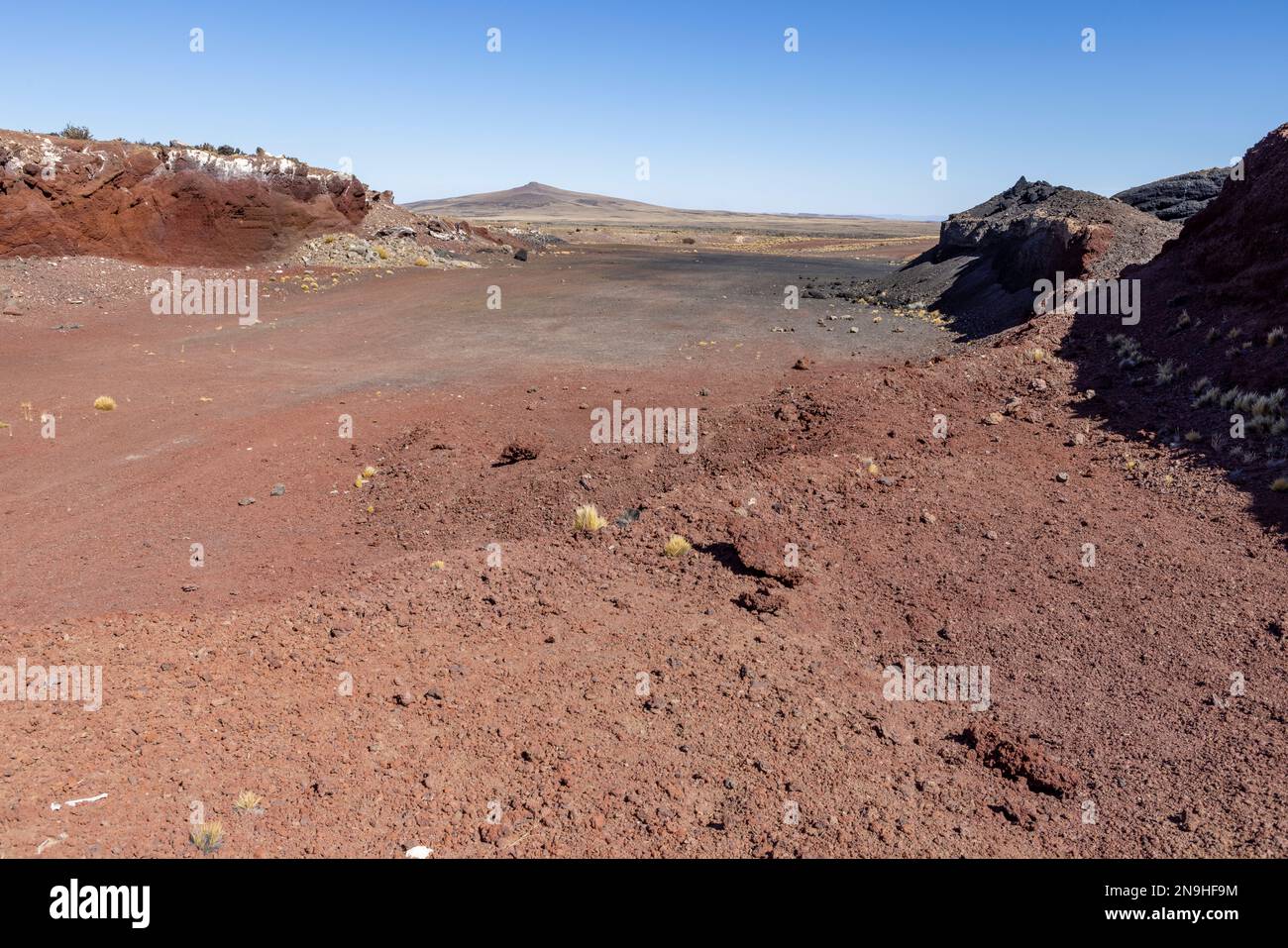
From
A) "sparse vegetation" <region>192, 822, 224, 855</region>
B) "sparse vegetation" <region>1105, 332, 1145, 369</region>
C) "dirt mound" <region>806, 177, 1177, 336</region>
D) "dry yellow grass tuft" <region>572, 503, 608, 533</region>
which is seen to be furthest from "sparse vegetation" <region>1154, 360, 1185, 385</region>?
"sparse vegetation" <region>192, 822, 224, 855</region>

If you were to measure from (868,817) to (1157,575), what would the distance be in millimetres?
4024

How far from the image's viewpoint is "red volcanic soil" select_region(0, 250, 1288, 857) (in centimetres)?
410

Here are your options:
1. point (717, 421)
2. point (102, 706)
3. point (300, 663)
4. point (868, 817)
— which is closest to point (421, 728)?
point (300, 663)

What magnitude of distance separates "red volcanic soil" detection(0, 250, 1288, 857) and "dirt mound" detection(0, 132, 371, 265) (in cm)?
1338

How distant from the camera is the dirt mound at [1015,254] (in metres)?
18.1

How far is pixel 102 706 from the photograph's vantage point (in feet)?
15.8

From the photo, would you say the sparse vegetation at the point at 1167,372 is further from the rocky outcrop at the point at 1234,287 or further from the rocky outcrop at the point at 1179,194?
the rocky outcrop at the point at 1179,194

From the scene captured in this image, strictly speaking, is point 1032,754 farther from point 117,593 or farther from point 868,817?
point 117,593

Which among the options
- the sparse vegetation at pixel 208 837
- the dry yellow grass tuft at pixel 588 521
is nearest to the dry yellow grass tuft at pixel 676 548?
the dry yellow grass tuft at pixel 588 521

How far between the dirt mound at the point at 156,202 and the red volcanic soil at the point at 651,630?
13380 millimetres

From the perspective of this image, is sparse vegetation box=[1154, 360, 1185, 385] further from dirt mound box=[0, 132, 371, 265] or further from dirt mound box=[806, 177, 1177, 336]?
dirt mound box=[0, 132, 371, 265]

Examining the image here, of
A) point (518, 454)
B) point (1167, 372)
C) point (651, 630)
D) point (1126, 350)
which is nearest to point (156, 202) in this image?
point (518, 454)

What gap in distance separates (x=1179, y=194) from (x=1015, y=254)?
4.05m
